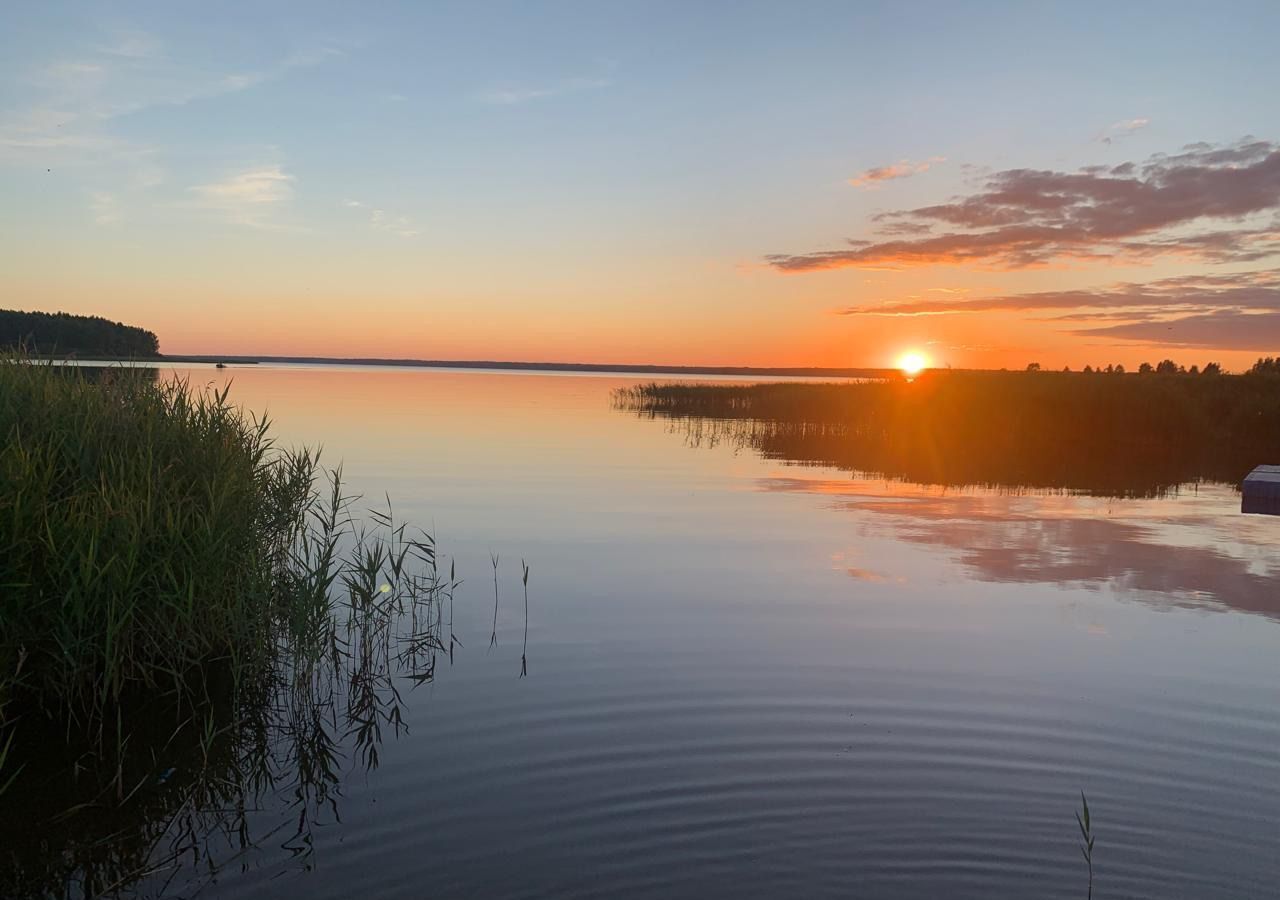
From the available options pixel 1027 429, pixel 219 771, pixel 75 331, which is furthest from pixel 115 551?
pixel 75 331

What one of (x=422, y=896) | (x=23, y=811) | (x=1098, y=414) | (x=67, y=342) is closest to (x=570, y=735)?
(x=422, y=896)

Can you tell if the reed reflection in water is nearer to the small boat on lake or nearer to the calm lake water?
the calm lake water

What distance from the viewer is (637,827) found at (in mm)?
5684

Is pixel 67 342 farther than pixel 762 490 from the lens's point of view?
Yes

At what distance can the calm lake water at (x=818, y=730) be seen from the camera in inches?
208

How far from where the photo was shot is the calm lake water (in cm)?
528

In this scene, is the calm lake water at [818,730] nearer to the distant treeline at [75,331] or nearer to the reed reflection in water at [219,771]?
the reed reflection in water at [219,771]

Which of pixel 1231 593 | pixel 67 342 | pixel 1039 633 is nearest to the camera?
pixel 1039 633

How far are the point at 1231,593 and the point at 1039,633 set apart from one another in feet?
12.0

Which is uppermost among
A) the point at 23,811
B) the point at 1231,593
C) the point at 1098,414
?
the point at 1098,414

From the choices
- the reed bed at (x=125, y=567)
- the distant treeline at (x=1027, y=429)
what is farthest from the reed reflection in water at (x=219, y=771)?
the distant treeline at (x=1027, y=429)

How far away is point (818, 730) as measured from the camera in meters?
7.23

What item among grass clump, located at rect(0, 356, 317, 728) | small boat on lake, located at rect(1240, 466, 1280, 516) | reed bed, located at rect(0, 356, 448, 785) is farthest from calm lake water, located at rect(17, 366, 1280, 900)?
small boat on lake, located at rect(1240, 466, 1280, 516)

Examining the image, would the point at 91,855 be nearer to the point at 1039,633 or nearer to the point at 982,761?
the point at 982,761
